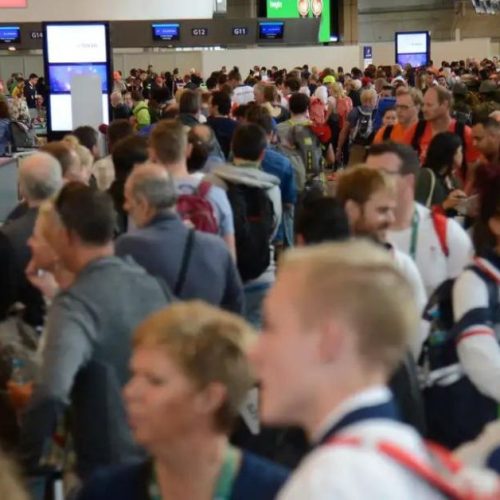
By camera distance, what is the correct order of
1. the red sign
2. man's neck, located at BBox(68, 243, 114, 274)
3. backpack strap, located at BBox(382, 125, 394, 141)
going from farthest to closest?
1. the red sign
2. backpack strap, located at BBox(382, 125, 394, 141)
3. man's neck, located at BBox(68, 243, 114, 274)

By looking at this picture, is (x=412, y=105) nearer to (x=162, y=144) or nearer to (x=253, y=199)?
(x=253, y=199)

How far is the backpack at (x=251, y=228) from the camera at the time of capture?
5648 mm

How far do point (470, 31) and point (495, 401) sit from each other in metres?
41.9

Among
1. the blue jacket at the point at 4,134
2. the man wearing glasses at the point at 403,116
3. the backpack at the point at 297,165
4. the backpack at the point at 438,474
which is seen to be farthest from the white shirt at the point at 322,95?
the backpack at the point at 438,474

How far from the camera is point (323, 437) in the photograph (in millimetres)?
1434

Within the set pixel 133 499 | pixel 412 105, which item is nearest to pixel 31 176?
pixel 133 499

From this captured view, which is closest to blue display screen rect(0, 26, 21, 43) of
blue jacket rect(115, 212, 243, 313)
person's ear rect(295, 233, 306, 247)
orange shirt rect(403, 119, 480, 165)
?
orange shirt rect(403, 119, 480, 165)

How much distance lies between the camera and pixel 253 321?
17.3 feet

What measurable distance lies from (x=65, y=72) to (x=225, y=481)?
10.5 meters

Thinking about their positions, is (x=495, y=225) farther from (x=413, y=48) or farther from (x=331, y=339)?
(x=413, y=48)

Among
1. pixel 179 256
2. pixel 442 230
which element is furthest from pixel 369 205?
pixel 179 256

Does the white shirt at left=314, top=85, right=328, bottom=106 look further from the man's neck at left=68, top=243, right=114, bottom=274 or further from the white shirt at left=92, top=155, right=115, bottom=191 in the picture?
the man's neck at left=68, top=243, right=114, bottom=274

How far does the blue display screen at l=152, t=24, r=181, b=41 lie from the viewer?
25359 millimetres

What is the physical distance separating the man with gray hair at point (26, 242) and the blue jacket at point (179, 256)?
1.54 feet
